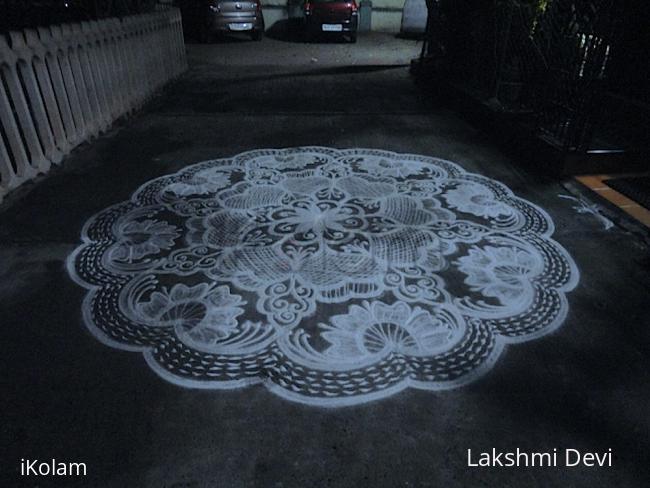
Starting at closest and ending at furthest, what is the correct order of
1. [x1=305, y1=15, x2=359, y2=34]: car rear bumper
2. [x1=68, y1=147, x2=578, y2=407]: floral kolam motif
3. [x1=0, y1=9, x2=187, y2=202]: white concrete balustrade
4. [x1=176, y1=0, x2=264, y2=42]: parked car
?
[x1=68, y1=147, x2=578, y2=407]: floral kolam motif
[x1=0, y1=9, x2=187, y2=202]: white concrete balustrade
[x1=176, y1=0, x2=264, y2=42]: parked car
[x1=305, y1=15, x2=359, y2=34]: car rear bumper

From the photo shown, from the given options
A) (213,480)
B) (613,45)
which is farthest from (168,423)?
(613,45)

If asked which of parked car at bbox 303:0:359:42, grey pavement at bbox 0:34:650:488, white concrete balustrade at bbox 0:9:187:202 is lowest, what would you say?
grey pavement at bbox 0:34:650:488

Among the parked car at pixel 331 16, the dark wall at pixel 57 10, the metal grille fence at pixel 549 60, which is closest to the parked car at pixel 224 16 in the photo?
the parked car at pixel 331 16

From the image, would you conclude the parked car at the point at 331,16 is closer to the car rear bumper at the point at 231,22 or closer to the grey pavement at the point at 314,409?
the car rear bumper at the point at 231,22

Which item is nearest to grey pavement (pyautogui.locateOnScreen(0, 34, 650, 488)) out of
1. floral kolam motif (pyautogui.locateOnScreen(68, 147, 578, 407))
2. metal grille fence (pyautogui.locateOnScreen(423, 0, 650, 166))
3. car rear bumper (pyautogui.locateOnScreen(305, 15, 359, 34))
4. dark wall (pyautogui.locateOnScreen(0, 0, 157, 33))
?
floral kolam motif (pyautogui.locateOnScreen(68, 147, 578, 407))

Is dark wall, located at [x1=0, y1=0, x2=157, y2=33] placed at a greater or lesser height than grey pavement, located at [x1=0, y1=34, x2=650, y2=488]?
greater

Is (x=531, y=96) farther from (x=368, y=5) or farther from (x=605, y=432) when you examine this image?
(x=368, y=5)

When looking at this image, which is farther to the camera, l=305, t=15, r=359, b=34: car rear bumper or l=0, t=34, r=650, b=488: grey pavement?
l=305, t=15, r=359, b=34: car rear bumper

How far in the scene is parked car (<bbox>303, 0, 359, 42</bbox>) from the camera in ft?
34.3

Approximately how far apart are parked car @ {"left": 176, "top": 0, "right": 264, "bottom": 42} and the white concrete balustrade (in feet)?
18.8

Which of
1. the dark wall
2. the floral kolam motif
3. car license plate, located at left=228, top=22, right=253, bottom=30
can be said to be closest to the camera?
the floral kolam motif

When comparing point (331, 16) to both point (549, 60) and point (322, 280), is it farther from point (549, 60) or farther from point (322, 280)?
point (322, 280)

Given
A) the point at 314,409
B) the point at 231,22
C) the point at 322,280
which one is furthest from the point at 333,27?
the point at 314,409

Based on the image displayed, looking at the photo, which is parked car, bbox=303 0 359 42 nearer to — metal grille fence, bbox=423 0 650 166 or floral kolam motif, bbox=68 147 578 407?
metal grille fence, bbox=423 0 650 166
